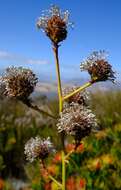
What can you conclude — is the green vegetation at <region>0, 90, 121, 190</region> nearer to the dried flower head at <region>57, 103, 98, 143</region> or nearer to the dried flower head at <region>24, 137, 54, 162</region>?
the dried flower head at <region>24, 137, 54, 162</region>

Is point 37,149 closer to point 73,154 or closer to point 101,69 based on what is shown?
point 101,69

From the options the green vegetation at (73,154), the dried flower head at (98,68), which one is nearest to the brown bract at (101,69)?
the dried flower head at (98,68)

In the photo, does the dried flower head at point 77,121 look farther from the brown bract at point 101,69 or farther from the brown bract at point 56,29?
the brown bract at point 56,29

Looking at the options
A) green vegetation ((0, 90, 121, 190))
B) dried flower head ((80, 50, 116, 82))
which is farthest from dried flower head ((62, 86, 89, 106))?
green vegetation ((0, 90, 121, 190))

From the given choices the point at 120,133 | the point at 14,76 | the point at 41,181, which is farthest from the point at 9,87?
the point at 120,133

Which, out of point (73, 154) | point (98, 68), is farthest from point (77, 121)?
point (73, 154)

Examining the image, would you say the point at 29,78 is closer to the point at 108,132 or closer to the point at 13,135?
the point at 108,132
